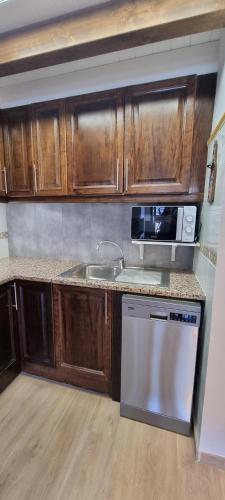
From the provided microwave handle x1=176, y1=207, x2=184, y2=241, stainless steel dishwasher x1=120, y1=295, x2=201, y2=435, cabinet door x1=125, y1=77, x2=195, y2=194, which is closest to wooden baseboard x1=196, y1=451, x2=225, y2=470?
stainless steel dishwasher x1=120, y1=295, x2=201, y2=435

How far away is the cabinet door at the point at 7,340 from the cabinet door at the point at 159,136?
126 cm

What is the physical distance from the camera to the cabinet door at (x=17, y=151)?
1840mm

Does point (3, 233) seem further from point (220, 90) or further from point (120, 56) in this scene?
point (220, 90)

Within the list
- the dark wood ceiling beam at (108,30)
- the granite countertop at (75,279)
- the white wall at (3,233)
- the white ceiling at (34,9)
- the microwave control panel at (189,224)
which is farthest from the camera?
the white wall at (3,233)

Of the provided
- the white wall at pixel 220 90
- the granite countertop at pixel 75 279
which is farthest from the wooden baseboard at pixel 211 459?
the white wall at pixel 220 90

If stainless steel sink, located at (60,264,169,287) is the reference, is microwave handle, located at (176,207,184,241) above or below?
above

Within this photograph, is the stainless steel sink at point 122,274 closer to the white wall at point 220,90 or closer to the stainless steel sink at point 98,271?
the stainless steel sink at point 98,271

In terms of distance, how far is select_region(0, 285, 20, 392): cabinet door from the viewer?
172 cm

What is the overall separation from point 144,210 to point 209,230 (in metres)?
0.48

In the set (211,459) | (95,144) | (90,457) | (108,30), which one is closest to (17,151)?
(95,144)

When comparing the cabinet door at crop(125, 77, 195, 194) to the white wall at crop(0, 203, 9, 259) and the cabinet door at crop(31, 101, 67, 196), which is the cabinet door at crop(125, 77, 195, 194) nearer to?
the cabinet door at crop(31, 101, 67, 196)

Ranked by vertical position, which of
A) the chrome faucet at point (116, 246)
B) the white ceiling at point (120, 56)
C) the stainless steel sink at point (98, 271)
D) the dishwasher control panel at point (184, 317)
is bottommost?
the dishwasher control panel at point (184, 317)

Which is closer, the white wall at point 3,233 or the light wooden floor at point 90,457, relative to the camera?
the light wooden floor at point 90,457

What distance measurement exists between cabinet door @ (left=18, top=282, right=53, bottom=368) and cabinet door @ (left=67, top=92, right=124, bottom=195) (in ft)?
2.77
